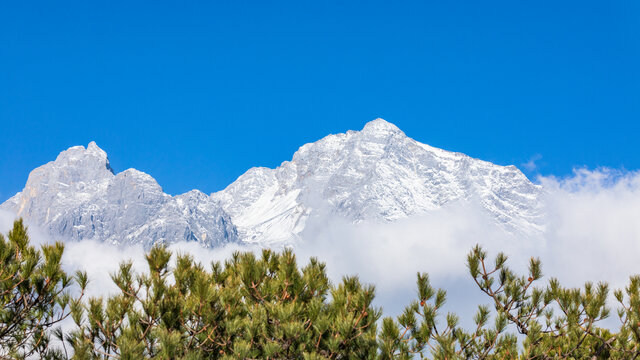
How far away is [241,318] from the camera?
333 inches

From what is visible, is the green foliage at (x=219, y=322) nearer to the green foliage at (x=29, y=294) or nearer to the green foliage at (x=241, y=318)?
the green foliage at (x=241, y=318)

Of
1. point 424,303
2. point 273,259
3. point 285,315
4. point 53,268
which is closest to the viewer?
point 285,315

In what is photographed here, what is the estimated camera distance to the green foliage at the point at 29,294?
8.16 metres

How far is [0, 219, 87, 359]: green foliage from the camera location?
8.16 m

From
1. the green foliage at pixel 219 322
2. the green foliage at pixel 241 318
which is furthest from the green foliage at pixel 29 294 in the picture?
the green foliage at pixel 219 322

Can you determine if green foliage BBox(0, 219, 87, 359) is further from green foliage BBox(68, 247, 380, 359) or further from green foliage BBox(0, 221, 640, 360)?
green foliage BBox(68, 247, 380, 359)

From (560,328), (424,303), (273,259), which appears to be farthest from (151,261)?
(560,328)

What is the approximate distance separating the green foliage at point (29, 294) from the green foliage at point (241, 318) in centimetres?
2

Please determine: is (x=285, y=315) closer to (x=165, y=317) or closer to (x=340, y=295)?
(x=340, y=295)

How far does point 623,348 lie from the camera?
30.2 feet

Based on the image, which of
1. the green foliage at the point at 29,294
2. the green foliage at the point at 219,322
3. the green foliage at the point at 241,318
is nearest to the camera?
the green foliage at the point at 219,322

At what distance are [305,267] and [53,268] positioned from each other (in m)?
3.91

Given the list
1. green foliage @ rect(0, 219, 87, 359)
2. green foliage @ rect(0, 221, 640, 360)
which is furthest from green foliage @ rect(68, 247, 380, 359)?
green foliage @ rect(0, 219, 87, 359)

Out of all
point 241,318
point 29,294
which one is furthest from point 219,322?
point 29,294
